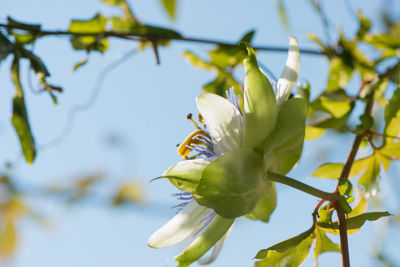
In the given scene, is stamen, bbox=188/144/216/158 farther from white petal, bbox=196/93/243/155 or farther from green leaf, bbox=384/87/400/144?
green leaf, bbox=384/87/400/144

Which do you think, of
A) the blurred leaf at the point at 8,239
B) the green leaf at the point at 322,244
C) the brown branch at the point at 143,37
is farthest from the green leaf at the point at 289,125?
the blurred leaf at the point at 8,239

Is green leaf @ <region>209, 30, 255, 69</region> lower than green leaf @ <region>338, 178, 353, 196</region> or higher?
higher

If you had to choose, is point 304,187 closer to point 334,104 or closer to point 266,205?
point 266,205

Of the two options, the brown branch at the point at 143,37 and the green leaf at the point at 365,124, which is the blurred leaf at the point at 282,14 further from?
the green leaf at the point at 365,124

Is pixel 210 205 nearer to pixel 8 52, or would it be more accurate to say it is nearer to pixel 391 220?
pixel 8 52

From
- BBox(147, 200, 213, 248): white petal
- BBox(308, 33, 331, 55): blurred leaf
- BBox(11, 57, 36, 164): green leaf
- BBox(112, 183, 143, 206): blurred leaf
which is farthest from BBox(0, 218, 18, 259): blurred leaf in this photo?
BBox(147, 200, 213, 248): white petal

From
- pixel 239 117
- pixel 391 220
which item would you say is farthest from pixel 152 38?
pixel 391 220
